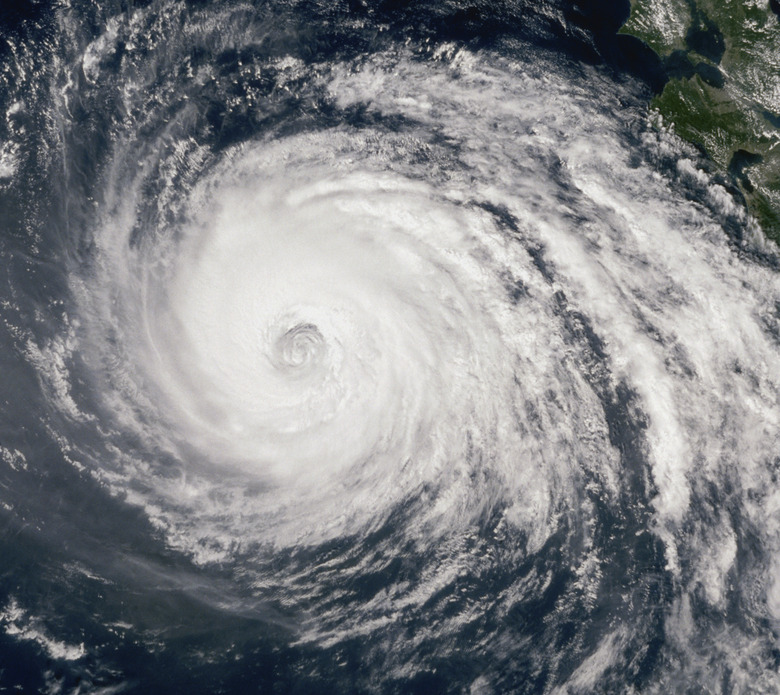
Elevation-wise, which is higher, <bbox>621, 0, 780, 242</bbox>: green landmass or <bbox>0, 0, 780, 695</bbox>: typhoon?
<bbox>621, 0, 780, 242</bbox>: green landmass

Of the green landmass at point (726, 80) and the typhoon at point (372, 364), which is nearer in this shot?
the typhoon at point (372, 364)

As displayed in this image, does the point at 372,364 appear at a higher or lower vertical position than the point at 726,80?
lower

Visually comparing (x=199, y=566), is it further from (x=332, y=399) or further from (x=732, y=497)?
(x=732, y=497)

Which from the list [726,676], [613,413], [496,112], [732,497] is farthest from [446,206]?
[726,676]

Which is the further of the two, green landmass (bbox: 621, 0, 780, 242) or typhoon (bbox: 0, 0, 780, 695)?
green landmass (bbox: 621, 0, 780, 242)

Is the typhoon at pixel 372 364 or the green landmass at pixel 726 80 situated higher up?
the green landmass at pixel 726 80
